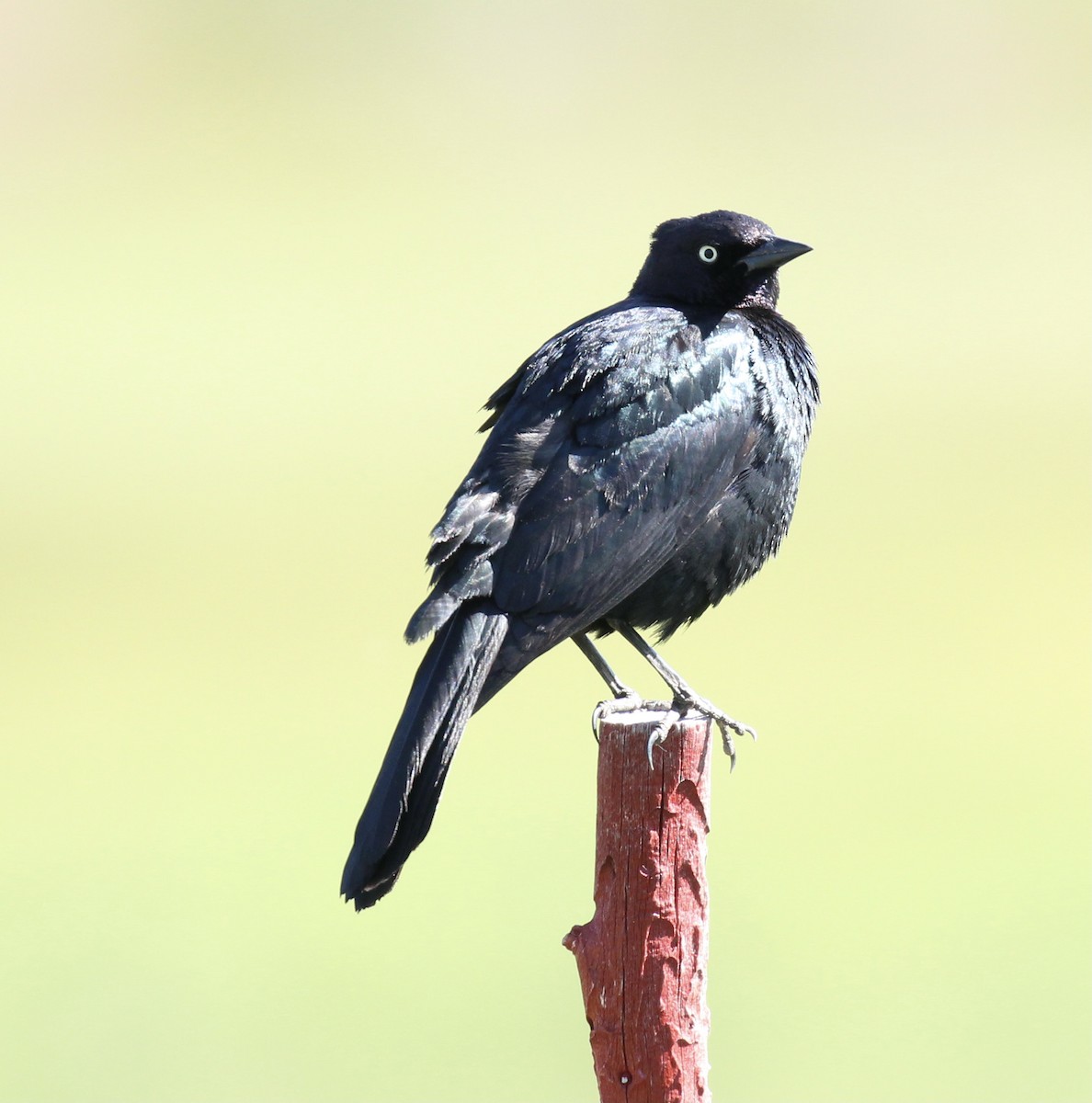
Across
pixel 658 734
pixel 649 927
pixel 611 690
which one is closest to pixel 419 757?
pixel 658 734

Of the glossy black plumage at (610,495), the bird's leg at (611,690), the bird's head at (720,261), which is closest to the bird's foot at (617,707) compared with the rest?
the bird's leg at (611,690)

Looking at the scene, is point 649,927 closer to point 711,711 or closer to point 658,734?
point 658,734

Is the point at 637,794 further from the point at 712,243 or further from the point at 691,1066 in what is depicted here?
the point at 712,243

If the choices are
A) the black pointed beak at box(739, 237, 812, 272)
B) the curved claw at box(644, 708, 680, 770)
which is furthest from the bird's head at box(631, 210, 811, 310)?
the curved claw at box(644, 708, 680, 770)

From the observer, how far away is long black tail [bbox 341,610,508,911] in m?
4.22

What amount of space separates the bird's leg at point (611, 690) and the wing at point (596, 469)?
450 millimetres

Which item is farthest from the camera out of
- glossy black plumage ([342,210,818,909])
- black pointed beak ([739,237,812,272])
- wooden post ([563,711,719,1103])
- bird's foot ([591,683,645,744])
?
black pointed beak ([739,237,812,272])

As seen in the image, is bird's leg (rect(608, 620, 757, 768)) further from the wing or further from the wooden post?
the wooden post

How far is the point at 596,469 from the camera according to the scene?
4980 mm

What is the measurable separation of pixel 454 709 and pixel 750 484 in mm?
1530

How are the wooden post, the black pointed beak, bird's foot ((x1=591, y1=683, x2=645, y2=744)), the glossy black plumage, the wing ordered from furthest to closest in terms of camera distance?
the black pointed beak
bird's foot ((x1=591, y1=683, x2=645, y2=744))
the wing
the glossy black plumage
the wooden post

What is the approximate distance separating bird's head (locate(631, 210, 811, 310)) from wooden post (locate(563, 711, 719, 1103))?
2181 mm

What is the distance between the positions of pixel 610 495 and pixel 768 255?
Answer: 4.71 ft

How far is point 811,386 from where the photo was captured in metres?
5.68
